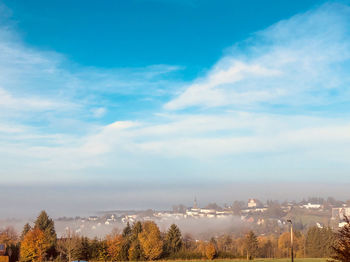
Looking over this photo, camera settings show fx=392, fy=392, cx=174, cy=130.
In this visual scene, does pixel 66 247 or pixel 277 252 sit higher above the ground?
pixel 66 247

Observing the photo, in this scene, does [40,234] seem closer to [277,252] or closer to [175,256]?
[175,256]

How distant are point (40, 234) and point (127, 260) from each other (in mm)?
18638

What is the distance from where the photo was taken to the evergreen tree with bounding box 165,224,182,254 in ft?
301

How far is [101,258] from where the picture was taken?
7975cm

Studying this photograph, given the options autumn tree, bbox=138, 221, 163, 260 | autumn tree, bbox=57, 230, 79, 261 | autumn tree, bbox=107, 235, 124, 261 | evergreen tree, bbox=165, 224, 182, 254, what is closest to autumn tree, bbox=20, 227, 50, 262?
autumn tree, bbox=57, 230, 79, 261

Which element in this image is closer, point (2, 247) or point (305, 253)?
point (2, 247)

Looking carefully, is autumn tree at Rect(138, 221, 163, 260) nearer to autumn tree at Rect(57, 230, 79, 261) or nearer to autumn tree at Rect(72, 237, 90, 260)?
autumn tree at Rect(72, 237, 90, 260)

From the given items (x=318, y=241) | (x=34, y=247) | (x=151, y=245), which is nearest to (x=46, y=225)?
(x=34, y=247)

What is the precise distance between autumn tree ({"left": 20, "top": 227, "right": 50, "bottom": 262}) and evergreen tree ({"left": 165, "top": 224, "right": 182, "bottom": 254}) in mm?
27531

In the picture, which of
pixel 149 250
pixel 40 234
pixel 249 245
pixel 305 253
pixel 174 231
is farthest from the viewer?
pixel 305 253

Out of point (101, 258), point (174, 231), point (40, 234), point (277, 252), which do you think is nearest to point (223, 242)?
point (277, 252)

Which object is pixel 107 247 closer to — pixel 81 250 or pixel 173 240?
pixel 81 250

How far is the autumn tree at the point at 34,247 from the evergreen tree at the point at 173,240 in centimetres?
2753

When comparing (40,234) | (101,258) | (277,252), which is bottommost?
(277,252)
